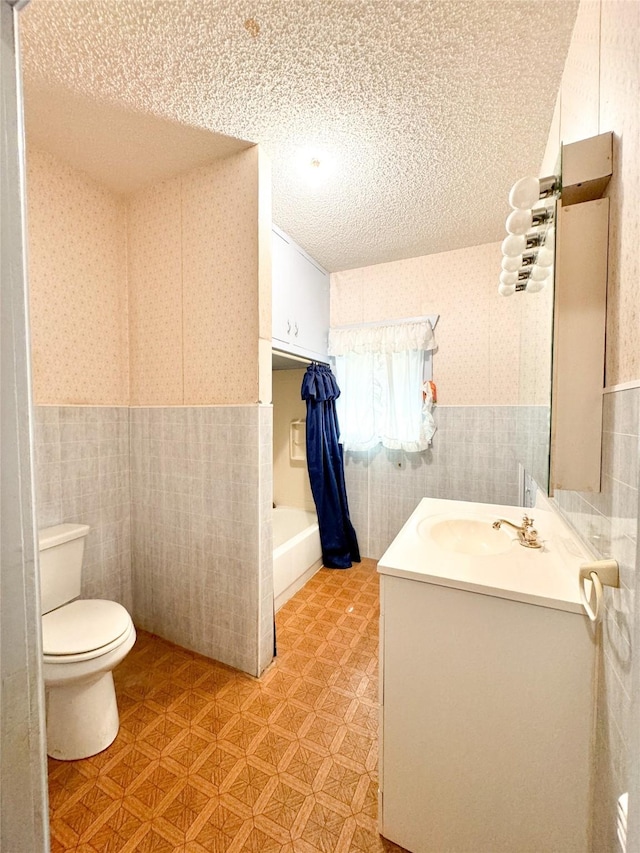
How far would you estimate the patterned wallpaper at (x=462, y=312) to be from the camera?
241 centimetres

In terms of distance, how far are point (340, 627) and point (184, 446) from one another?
1390mm

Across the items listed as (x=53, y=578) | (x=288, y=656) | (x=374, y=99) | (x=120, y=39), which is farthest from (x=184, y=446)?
(x=374, y=99)

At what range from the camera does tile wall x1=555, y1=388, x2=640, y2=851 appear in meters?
0.60

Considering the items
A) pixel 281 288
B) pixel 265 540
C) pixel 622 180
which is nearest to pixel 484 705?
pixel 265 540

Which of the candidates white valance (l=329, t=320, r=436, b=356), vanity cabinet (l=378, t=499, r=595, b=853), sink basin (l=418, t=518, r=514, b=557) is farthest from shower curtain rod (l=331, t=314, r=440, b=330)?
vanity cabinet (l=378, t=499, r=595, b=853)

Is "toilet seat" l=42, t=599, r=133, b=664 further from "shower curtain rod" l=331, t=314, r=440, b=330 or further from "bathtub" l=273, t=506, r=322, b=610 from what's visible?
"shower curtain rod" l=331, t=314, r=440, b=330

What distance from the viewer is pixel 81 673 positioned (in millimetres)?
1213

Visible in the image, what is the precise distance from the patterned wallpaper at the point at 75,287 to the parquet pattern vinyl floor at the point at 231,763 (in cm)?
148

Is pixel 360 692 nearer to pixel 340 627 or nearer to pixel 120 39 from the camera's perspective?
pixel 340 627

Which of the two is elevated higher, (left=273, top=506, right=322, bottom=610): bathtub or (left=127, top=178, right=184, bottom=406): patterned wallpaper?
(left=127, top=178, right=184, bottom=406): patterned wallpaper

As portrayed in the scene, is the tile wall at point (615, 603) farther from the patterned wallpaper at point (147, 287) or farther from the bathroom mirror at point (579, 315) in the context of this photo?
the patterned wallpaper at point (147, 287)

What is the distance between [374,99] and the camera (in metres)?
1.30

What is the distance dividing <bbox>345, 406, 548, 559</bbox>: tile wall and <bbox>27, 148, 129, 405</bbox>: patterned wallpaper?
1.92 metres

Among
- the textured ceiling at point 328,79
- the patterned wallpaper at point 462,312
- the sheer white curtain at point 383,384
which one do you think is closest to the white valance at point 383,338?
the sheer white curtain at point 383,384
